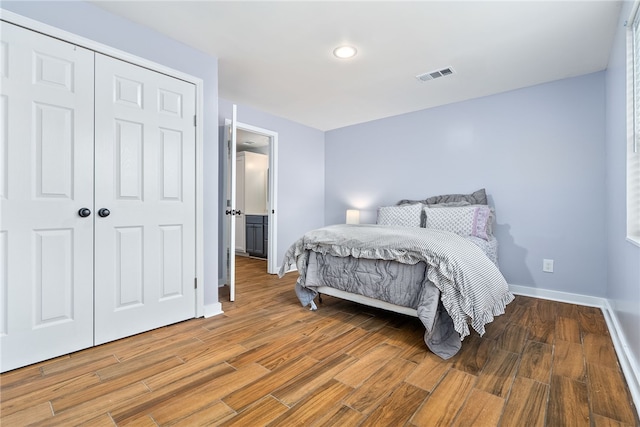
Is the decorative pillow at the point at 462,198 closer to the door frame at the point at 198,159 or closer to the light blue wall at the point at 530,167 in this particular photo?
the light blue wall at the point at 530,167

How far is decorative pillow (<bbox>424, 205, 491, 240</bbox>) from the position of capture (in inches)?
124

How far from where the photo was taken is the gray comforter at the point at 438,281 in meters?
1.90

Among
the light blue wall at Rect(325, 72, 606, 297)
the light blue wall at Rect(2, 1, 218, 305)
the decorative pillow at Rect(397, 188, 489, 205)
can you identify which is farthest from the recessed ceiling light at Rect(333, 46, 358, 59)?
the decorative pillow at Rect(397, 188, 489, 205)

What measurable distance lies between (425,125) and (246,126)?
2.40 m

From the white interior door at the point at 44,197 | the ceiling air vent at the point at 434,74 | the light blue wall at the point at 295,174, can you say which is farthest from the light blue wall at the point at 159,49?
the ceiling air vent at the point at 434,74

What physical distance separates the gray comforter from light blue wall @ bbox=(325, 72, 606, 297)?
138cm

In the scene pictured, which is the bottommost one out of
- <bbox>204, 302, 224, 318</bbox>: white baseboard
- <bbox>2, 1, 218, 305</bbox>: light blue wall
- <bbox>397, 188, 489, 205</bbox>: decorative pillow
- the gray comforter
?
<bbox>204, 302, 224, 318</bbox>: white baseboard

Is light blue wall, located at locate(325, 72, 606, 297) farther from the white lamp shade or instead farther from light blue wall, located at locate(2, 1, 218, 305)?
light blue wall, located at locate(2, 1, 218, 305)

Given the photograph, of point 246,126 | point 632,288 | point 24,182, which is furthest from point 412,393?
point 246,126

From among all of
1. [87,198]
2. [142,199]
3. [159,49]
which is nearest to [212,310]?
[142,199]

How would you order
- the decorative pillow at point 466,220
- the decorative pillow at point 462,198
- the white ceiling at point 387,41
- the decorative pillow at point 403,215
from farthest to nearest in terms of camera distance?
the decorative pillow at point 403,215, the decorative pillow at point 462,198, the decorative pillow at point 466,220, the white ceiling at point 387,41

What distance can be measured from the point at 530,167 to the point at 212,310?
357 cm

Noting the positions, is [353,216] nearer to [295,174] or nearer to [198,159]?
[295,174]

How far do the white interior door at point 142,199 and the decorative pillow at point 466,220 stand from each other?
102 inches
